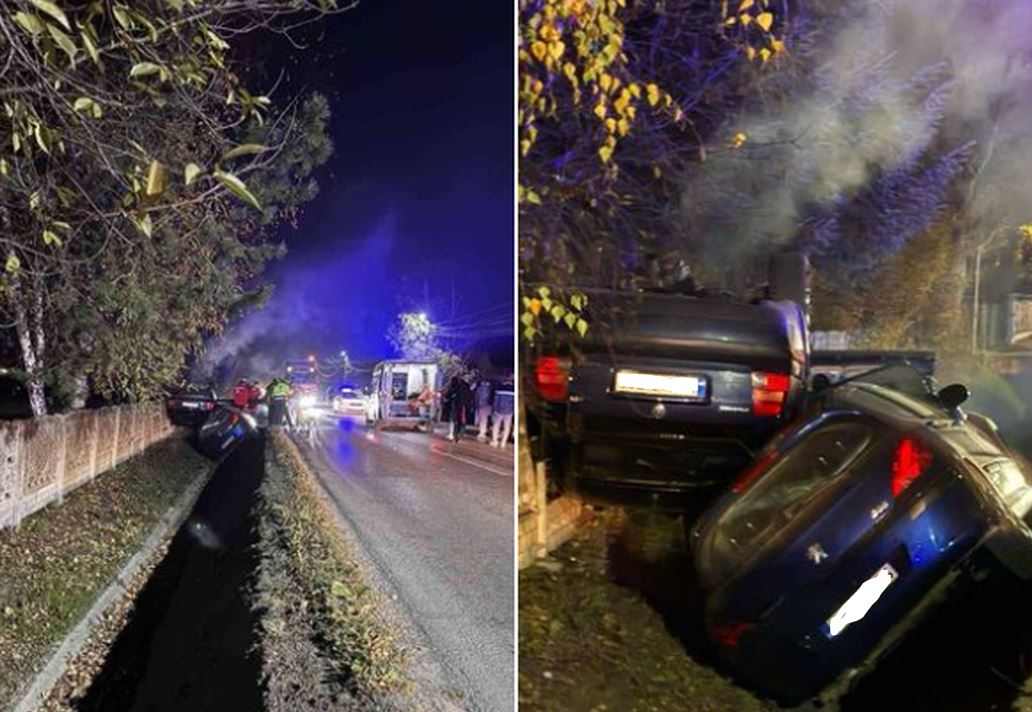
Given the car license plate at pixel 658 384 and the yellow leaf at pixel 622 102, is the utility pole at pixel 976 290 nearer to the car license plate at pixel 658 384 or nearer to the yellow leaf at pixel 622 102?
the car license plate at pixel 658 384

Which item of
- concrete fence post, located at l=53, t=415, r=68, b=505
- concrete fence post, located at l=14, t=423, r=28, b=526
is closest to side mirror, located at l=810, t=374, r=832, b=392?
concrete fence post, located at l=53, t=415, r=68, b=505

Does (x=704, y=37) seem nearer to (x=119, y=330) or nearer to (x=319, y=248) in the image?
(x=319, y=248)

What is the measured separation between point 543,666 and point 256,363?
0.79m

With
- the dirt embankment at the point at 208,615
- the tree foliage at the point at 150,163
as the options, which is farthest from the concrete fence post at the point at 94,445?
the dirt embankment at the point at 208,615

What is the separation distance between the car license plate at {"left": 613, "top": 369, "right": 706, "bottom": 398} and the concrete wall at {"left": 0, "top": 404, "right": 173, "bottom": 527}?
1.07 m

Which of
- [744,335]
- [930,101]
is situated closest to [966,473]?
[744,335]

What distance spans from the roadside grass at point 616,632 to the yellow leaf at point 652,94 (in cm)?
71

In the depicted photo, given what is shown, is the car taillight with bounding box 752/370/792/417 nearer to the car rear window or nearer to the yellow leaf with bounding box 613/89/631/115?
the car rear window

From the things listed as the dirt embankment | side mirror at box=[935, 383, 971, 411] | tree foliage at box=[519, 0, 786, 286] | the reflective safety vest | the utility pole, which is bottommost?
the dirt embankment

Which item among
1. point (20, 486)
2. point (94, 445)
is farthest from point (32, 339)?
point (20, 486)

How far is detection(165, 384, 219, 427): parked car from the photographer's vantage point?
187 centimetres

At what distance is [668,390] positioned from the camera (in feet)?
4.70

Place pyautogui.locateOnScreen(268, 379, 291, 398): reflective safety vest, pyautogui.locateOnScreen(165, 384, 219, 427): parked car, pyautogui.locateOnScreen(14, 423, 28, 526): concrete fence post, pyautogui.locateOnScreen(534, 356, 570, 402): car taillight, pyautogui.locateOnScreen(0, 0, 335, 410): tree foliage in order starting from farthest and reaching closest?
pyautogui.locateOnScreen(14, 423, 28, 526): concrete fence post
pyautogui.locateOnScreen(165, 384, 219, 427): parked car
pyautogui.locateOnScreen(268, 379, 291, 398): reflective safety vest
pyautogui.locateOnScreen(0, 0, 335, 410): tree foliage
pyautogui.locateOnScreen(534, 356, 570, 402): car taillight

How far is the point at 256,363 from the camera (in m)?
1.75
